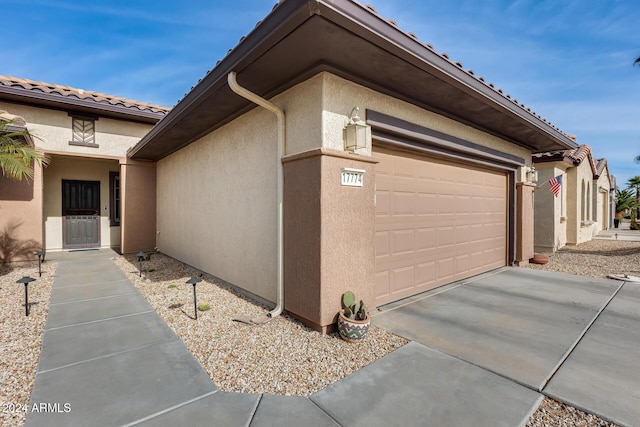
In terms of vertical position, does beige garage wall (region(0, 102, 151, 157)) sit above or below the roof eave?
above

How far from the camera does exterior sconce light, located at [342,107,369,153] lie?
375cm

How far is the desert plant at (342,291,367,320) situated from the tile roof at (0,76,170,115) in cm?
997

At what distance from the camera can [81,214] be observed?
10.9 meters

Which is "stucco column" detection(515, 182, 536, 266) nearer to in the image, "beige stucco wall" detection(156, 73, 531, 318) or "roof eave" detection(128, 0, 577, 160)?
"beige stucco wall" detection(156, 73, 531, 318)

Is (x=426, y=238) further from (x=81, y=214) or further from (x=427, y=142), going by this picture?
(x=81, y=214)

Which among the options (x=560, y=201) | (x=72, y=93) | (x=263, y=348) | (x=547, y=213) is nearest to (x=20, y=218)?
(x=72, y=93)

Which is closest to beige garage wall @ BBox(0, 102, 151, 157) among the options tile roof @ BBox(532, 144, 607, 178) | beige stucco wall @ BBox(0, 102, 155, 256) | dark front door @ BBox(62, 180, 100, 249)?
beige stucco wall @ BBox(0, 102, 155, 256)

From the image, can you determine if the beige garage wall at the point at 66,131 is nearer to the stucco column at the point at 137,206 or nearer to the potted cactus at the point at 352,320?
the stucco column at the point at 137,206

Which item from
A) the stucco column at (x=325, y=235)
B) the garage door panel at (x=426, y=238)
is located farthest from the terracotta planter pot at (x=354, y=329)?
the garage door panel at (x=426, y=238)

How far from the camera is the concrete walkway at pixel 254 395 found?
2184mm

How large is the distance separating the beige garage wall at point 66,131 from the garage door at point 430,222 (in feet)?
30.3

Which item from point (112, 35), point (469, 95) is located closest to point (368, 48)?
point (469, 95)

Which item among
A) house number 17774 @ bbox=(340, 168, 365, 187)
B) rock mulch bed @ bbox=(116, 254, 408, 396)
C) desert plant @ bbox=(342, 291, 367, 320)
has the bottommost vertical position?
rock mulch bed @ bbox=(116, 254, 408, 396)

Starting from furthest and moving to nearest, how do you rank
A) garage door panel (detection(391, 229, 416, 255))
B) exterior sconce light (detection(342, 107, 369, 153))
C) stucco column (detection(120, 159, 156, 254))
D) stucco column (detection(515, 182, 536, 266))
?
stucco column (detection(120, 159, 156, 254)) < stucco column (detection(515, 182, 536, 266)) < garage door panel (detection(391, 229, 416, 255)) < exterior sconce light (detection(342, 107, 369, 153))
